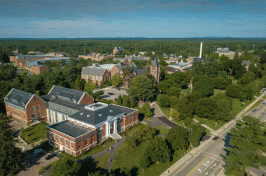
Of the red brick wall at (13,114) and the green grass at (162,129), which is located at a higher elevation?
the red brick wall at (13,114)

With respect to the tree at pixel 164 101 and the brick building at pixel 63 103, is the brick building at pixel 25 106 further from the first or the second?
the tree at pixel 164 101

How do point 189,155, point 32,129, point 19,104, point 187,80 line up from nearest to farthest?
point 189,155
point 32,129
point 19,104
point 187,80

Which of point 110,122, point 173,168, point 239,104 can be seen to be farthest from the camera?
point 239,104

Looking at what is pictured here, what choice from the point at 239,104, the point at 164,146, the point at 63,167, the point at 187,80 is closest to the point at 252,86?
the point at 239,104

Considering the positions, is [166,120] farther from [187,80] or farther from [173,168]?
[187,80]

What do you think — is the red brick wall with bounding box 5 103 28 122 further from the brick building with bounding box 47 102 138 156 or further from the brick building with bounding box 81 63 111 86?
the brick building with bounding box 81 63 111 86

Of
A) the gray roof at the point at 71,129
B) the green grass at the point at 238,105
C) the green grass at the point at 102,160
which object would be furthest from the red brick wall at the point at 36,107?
the green grass at the point at 238,105
